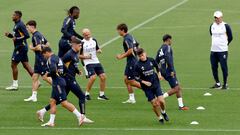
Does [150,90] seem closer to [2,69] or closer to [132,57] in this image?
[132,57]

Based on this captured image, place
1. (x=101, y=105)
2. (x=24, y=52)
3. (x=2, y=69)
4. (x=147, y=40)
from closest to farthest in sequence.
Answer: (x=101, y=105) < (x=24, y=52) < (x=2, y=69) < (x=147, y=40)

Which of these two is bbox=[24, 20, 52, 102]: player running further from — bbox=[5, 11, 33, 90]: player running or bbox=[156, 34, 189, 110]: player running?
bbox=[156, 34, 189, 110]: player running

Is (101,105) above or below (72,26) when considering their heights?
below

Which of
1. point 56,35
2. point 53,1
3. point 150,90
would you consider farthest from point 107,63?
point 53,1

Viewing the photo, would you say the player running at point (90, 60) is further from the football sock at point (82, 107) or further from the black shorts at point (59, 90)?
the black shorts at point (59, 90)

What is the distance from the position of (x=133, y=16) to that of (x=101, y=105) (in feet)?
61.0

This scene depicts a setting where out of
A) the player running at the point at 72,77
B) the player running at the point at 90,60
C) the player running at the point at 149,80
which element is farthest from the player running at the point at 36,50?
the player running at the point at 149,80

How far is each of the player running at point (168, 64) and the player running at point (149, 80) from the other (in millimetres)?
1412

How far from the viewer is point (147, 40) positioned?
39062mm

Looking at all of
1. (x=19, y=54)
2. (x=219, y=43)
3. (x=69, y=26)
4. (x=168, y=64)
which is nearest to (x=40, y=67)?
(x=19, y=54)

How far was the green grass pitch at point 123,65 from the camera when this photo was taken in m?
23.7

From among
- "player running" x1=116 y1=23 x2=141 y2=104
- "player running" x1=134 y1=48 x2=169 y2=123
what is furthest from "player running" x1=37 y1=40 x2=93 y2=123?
"player running" x1=116 y1=23 x2=141 y2=104

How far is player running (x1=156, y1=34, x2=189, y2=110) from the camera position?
25656 mm

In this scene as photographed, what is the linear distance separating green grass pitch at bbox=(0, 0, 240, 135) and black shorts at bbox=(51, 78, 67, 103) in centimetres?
75
